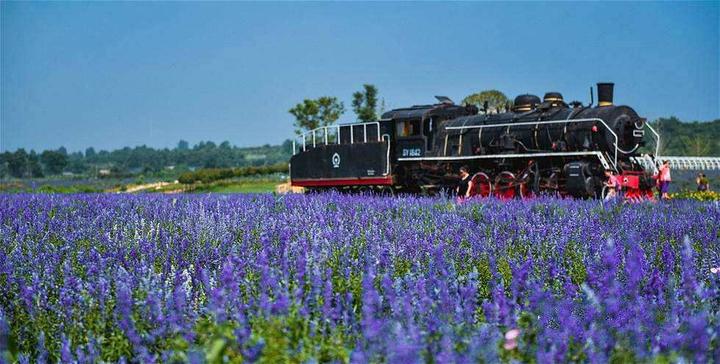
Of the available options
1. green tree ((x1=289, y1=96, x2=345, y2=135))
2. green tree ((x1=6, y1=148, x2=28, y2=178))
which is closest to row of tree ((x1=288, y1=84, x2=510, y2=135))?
green tree ((x1=289, y1=96, x2=345, y2=135))

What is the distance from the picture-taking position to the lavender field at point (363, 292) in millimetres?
3186

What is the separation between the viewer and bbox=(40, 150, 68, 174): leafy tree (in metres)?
96.9

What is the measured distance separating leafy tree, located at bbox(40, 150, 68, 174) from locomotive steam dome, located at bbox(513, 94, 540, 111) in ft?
278

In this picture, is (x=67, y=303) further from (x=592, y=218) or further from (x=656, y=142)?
(x=656, y=142)

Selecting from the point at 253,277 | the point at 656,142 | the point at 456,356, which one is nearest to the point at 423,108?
the point at 656,142

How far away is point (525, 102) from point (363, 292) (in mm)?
17388

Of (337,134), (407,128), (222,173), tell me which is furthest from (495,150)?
(222,173)

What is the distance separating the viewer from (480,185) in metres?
20.7

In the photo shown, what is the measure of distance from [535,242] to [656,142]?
49.1 feet

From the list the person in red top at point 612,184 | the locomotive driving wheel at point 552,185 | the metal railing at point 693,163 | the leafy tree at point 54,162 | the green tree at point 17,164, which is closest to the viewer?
the person in red top at point 612,184

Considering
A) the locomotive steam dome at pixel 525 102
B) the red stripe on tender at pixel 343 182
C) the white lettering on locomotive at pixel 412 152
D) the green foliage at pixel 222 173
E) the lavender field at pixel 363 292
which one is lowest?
the lavender field at pixel 363 292

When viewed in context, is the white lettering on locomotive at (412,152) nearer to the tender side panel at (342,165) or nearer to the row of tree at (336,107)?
the tender side panel at (342,165)

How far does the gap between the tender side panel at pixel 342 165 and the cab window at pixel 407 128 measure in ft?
1.90

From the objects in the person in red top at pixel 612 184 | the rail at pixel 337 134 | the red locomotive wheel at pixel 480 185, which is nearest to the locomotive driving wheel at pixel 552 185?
the person in red top at pixel 612 184
